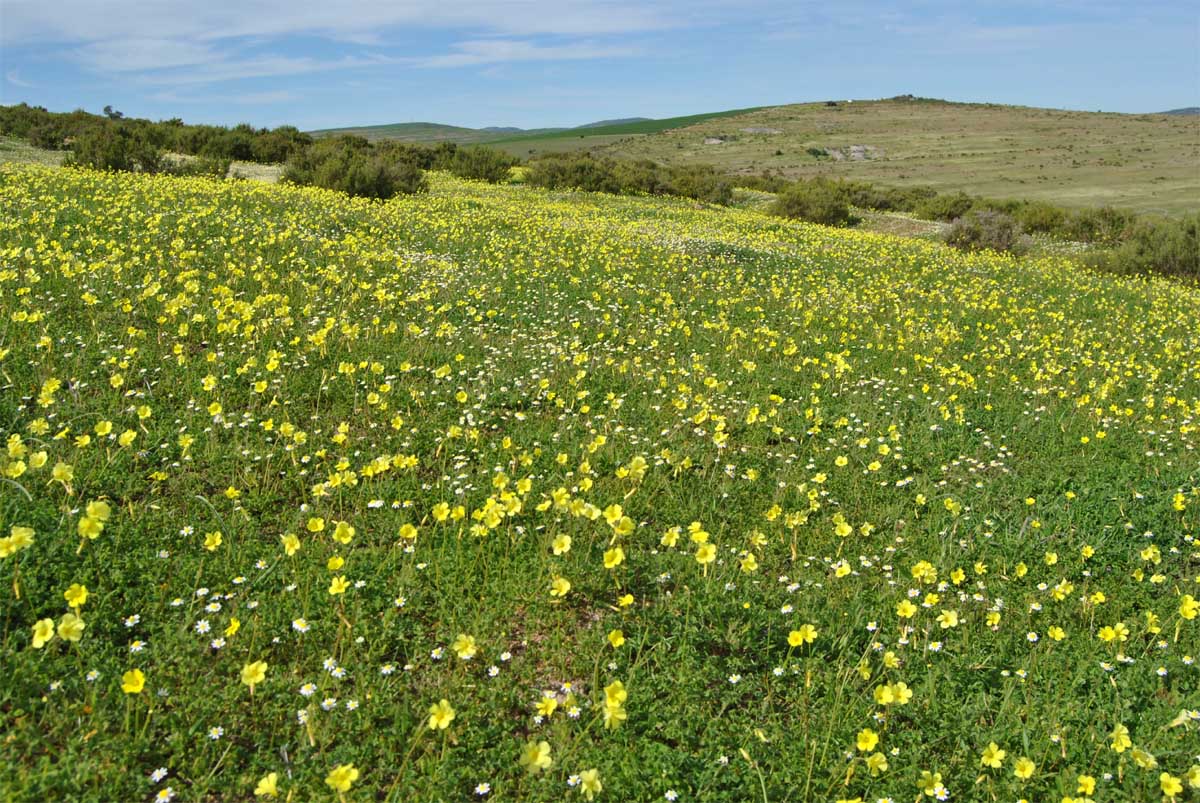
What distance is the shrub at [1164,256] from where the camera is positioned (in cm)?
1919

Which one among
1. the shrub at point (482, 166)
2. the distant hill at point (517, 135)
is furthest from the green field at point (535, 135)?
the shrub at point (482, 166)

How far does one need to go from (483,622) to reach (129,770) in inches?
62.2

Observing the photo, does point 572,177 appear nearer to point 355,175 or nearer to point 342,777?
point 355,175

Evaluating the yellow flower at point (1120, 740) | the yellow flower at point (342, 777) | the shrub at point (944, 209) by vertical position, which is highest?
the shrub at point (944, 209)

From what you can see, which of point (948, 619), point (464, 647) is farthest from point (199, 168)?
point (948, 619)

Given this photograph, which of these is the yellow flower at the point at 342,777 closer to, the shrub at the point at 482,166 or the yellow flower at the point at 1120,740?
the yellow flower at the point at 1120,740

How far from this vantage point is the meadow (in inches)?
122

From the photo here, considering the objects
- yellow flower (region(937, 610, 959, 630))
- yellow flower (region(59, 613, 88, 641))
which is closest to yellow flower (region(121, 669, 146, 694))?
yellow flower (region(59, 613, 88, 641))

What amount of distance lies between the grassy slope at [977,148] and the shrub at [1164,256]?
25.2 metres

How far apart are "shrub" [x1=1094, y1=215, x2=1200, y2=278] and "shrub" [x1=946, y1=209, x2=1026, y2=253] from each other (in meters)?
2.82

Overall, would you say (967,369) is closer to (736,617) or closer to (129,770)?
(736,617)

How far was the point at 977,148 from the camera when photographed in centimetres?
8056

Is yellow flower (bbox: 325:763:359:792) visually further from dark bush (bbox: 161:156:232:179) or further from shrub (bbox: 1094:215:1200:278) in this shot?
dark bush (bbox: 161:156:232:179)

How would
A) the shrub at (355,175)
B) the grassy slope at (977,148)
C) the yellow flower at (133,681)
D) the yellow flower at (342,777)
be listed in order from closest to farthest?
the yellow flower at (342,777), the yellow flower at (133,681), the shrub at (355,175), the grassy slope at (977,148)
